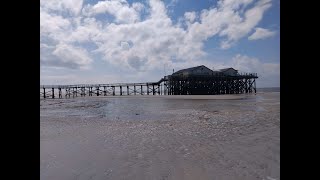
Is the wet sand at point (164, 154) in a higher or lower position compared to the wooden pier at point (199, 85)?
lower

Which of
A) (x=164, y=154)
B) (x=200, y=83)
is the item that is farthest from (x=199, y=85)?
(x=164, y=154)

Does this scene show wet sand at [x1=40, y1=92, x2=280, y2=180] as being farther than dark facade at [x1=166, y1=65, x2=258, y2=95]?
No

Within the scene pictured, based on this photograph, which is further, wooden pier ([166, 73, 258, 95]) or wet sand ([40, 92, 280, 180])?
wooden pier ([166, 73, 258, 95])

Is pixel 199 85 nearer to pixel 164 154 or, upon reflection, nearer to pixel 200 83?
pixel 200 83

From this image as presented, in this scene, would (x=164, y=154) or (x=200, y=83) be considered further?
(x=200, y=83)

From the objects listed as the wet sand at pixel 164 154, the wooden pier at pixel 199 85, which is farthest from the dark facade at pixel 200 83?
the wet sand at pixel 164 154

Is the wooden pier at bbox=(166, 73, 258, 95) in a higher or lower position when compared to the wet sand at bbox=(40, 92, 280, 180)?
higher

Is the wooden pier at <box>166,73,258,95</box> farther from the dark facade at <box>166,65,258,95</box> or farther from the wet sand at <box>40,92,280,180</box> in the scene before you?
the wet sand at <box>40,92,280,180</box>

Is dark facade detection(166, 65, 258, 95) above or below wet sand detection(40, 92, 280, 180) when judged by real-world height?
above

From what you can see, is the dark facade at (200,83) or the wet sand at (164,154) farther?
the dark facade at (200,83)

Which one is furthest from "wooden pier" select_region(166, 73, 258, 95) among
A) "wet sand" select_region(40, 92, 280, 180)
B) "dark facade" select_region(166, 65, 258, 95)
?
"wet sand" select_region(40, 92, 280, 180)

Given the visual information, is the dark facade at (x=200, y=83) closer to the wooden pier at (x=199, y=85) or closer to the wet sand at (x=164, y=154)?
the wooden pier at (x=199, y=85)
